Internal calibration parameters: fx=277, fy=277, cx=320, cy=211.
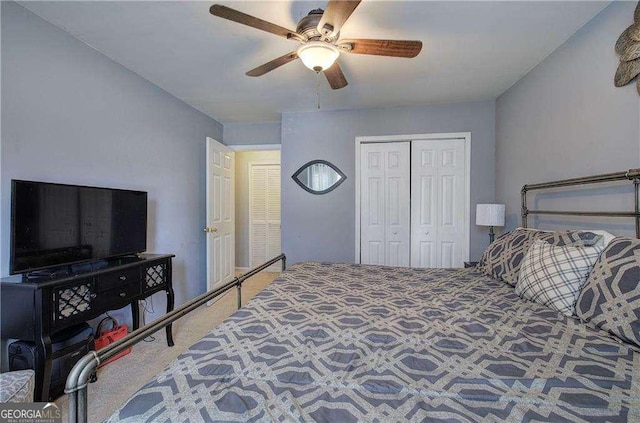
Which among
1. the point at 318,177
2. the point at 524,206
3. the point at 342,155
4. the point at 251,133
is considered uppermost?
the point at 251,133

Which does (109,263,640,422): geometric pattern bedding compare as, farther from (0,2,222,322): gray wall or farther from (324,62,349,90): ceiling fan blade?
(0,2,222,322): gray wall

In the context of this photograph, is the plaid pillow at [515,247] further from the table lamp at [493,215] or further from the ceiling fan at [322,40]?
the ceiling fan at [322,40]

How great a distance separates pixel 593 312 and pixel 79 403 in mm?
1841

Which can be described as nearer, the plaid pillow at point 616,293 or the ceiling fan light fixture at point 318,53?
the plaid pillow at point 616,293

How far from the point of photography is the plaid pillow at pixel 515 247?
1.52 m

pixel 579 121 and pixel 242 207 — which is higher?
pixel 579 121

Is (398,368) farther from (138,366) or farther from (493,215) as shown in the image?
(493,215)

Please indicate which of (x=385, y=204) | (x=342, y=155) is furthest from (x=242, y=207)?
(x=385, y=204)

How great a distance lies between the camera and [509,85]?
2889 mm

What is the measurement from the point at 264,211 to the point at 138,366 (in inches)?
138

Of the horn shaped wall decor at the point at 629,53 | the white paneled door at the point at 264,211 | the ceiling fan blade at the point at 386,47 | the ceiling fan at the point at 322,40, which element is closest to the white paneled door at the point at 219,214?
the white paneled door at the point at 264,211

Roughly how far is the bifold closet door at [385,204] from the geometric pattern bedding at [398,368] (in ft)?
6.68

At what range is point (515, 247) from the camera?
1890mm

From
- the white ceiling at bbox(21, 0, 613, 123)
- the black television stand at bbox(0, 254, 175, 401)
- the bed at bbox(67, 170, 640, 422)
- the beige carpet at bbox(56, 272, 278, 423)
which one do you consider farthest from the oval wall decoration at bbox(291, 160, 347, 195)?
the black television stand at bbox(0, 254, 175, 401)
